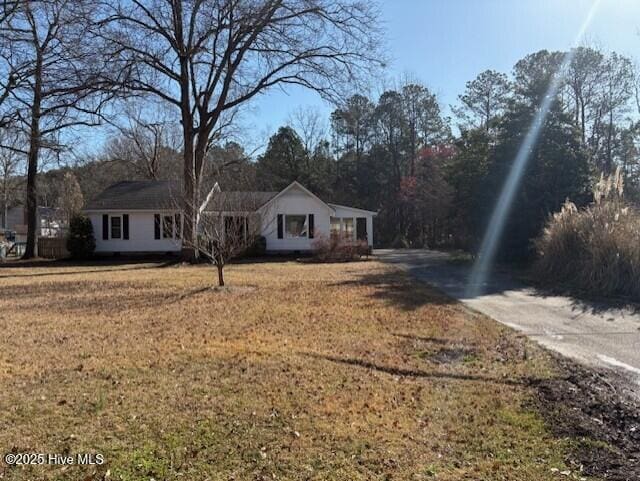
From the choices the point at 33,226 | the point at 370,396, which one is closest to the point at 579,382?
the point at 370,396

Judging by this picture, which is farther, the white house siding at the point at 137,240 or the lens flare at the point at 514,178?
the white house siding at the point at 137,240

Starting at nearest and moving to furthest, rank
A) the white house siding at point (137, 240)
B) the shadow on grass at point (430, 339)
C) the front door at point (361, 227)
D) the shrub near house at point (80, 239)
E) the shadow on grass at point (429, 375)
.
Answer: the shadow on grass at point (429, 375)
the shadow on grass at point (430, 339)
the shrub near house at point (80, 239)
the white house siding at point (137, 240)
the front door at point (361, 227)

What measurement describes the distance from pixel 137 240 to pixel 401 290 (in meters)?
18.8

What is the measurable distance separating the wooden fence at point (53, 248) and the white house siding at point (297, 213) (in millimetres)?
10706

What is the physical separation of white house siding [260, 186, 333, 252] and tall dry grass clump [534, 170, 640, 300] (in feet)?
46.4

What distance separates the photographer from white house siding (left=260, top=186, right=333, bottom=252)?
2705 cm

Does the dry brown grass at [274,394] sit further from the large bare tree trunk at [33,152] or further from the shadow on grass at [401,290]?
the large bare tree trunk at [33,152]

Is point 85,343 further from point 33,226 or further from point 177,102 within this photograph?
point 33,226

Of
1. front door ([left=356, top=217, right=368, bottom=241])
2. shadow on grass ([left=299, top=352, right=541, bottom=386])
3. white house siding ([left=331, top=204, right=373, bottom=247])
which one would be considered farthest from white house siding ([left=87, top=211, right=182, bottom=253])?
shadow on grass ([left=299, top=352, right=541, bottom=386])

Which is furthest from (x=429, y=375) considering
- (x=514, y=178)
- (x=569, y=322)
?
(x=514, y=178)

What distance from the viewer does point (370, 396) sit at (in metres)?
4.61

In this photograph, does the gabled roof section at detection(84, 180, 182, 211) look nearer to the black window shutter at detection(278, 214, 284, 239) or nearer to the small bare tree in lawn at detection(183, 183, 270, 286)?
the black window shutter at detection(278, 214, 284, 239)

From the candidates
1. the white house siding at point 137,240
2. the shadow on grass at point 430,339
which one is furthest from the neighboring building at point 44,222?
the shadow on grass at point 430,339

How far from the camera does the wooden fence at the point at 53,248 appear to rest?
1052 inches
